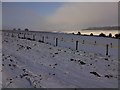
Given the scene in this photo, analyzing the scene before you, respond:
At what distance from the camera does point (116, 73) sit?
719 inches

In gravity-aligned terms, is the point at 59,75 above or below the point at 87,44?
below

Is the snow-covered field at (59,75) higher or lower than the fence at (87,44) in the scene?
lower

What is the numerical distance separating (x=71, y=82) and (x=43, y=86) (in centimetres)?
201

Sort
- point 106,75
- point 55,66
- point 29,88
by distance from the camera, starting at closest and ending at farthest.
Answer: point 29,88, point 106,75, point 55,66

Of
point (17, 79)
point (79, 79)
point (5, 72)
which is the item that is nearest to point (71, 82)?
point (79, 79)

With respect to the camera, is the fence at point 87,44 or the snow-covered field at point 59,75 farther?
the fence at point 87,44

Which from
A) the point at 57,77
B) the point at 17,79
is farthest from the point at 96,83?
the point at 17,79

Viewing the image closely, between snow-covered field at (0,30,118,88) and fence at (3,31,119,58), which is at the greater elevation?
fence at (3,31,119,58)

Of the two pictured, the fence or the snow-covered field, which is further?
the fence

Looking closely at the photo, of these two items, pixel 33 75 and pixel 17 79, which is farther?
pixel 33 75

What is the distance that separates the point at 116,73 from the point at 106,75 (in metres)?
1.43

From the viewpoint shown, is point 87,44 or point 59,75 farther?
point 87,44

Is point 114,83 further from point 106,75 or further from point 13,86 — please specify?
point 13,86

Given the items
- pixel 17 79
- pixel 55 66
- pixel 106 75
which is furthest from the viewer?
pixel 55 66
